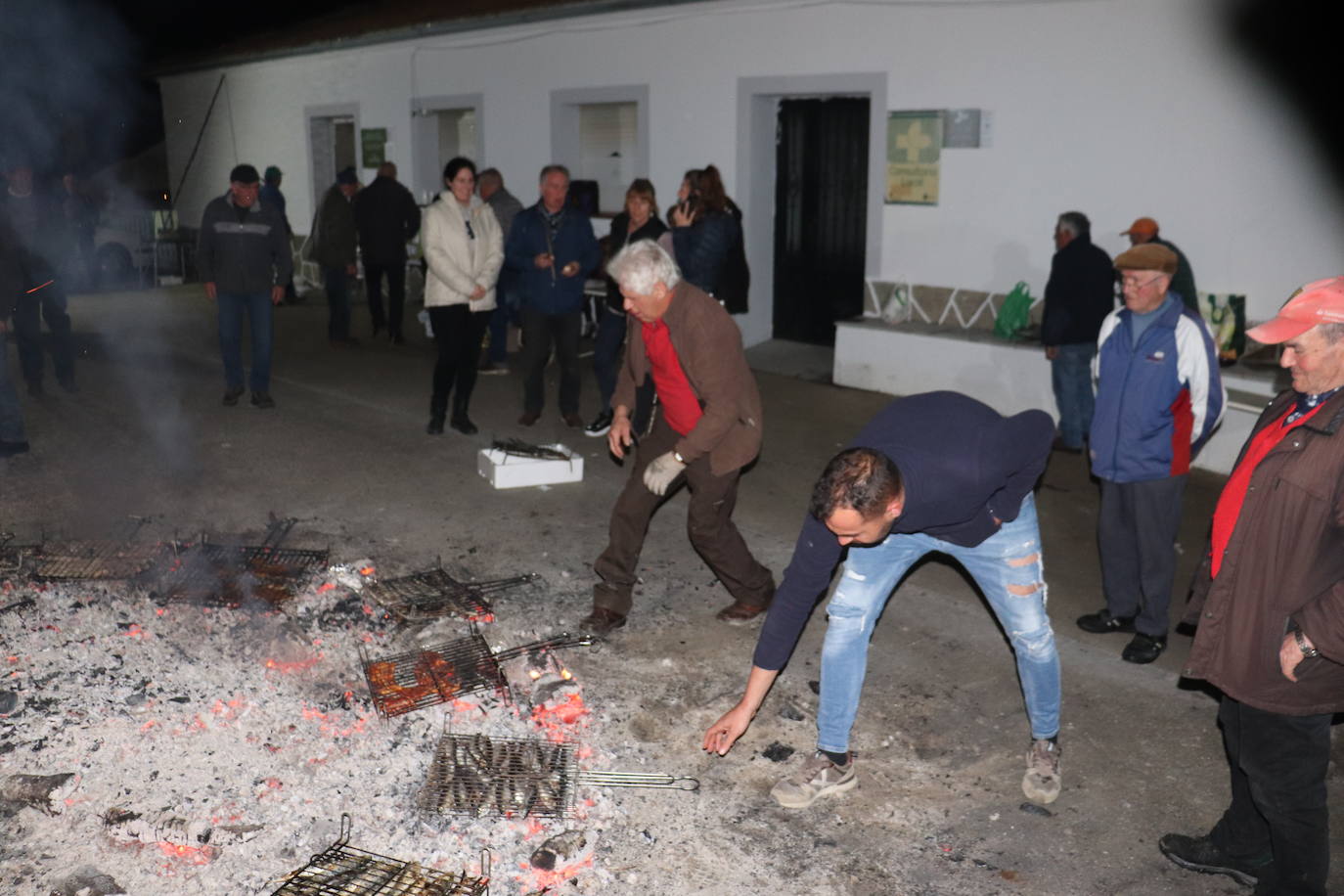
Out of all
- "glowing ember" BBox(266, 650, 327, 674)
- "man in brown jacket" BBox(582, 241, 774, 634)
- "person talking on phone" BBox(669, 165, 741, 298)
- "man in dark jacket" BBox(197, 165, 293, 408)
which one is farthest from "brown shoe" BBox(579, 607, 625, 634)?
"man in dark jacket" BBox(197, 165, 293, 408)

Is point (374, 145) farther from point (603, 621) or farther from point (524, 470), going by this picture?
point (603, 621)

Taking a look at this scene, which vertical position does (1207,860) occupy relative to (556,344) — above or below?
below

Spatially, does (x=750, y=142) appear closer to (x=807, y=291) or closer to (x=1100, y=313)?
(x=807, y=291)

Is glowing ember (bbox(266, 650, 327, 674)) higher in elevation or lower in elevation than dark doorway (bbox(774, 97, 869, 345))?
lower

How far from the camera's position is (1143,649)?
5.59m

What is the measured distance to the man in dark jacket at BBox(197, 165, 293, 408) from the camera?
9.80 metres

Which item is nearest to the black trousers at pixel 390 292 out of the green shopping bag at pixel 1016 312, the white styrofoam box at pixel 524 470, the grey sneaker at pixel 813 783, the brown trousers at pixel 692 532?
the white styrofoam box at pixel 524 470

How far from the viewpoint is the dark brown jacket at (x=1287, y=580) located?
3.27 metres

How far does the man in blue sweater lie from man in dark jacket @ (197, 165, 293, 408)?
729cm

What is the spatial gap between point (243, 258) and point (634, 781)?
23.3 ft

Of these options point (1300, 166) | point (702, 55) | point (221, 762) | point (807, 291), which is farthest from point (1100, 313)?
point (221, 762)

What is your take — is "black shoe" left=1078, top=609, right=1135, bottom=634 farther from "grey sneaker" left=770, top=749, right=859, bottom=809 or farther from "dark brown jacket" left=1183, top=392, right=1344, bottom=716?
"dark brown jacket" left=1183, top=392, right=1344, bottom=716

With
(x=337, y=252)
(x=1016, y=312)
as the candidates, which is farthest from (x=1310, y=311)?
(x=337, y=252)

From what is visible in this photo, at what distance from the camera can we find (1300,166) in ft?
27.9
